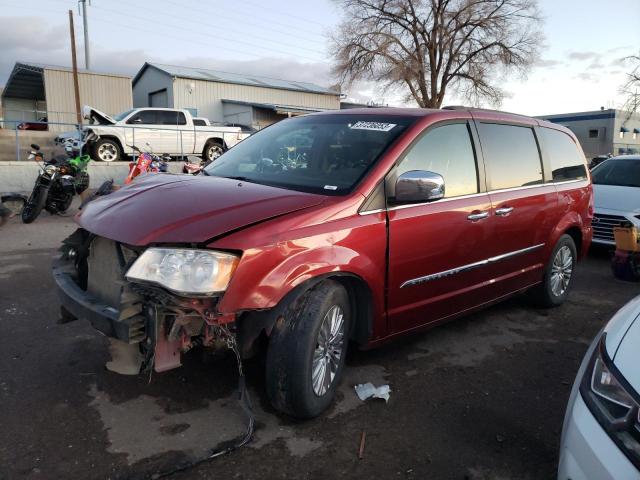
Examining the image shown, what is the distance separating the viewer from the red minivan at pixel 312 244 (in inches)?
100

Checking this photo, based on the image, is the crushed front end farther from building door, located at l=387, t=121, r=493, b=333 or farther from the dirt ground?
building door, located at l=387, t=121, r=493, b=333

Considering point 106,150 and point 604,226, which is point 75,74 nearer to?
point 106,150

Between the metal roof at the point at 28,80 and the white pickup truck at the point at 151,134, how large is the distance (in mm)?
13724

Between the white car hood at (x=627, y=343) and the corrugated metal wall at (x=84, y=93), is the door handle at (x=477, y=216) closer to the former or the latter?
the white car hood at (x=627, y=343)

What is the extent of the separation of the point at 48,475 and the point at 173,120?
56.3 feet

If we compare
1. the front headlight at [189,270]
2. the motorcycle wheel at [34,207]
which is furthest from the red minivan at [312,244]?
the motorcycle wheel at [34,207]

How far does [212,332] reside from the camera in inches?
104

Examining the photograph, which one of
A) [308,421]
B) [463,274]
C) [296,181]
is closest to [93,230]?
[296,181]

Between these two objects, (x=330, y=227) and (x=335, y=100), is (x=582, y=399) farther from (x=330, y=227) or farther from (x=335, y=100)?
(x=335, y=100)

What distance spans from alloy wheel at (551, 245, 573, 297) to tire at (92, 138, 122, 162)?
1429cm

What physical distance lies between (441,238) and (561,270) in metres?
2.30

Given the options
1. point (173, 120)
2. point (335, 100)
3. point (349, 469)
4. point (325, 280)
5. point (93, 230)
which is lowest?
point (349, 469)

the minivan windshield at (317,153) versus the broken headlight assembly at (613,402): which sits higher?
the minivan windshield at (317,153)

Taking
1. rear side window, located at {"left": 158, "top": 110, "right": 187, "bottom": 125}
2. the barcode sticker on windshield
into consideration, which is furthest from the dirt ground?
rear side window, located at {"left": 158, "top": 110, "right": 187, "bottom": 125}
